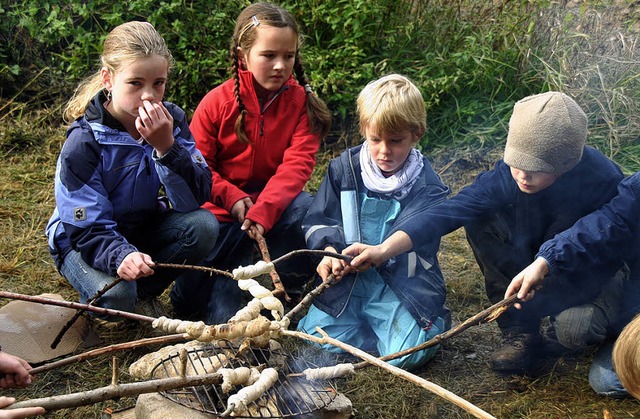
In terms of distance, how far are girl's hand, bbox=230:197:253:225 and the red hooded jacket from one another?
0.03 meters

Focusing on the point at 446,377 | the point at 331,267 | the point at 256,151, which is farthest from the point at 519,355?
the point at 256,151

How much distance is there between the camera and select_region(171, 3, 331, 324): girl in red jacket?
12.3ft

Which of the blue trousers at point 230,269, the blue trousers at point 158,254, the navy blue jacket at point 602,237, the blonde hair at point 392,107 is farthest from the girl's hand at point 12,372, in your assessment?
the navy blue jacket at point 602,237

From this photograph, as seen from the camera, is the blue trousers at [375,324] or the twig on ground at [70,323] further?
the blue trousers at [375,324]

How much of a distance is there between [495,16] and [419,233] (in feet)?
11.2

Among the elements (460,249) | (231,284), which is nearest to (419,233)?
(231,284)

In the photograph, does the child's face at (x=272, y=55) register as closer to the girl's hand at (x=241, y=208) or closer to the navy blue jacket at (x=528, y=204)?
the girl's hand at (x=241, y=208)

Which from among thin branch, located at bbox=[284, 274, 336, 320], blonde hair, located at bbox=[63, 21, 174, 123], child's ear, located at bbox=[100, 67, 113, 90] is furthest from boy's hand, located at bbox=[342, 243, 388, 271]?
child's ear, located at bbox=[100, 67, 113, 90]

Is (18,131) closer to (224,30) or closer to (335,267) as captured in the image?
(224,30)

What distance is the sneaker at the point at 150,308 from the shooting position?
3645mm

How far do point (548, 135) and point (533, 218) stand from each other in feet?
1.57

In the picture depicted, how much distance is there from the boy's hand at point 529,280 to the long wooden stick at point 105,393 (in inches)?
51.9

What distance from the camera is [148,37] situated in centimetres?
327

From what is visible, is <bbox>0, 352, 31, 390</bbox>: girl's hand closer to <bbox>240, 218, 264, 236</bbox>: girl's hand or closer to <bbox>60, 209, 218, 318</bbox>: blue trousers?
<bbox>60, 209, 218, 318</bbox>: blue trousers
